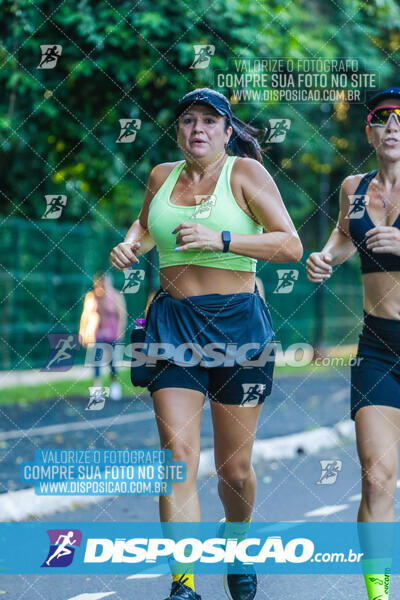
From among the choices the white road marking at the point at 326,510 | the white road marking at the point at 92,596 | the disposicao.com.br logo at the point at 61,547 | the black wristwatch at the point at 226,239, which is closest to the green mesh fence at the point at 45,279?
the white road marking at the point at 326,510

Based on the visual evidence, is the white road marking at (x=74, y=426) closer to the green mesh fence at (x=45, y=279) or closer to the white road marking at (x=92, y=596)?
the green mesh fence at (x=45, y=279)

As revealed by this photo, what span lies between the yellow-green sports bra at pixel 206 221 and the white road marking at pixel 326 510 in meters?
2.74

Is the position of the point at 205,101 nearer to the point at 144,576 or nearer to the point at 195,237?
the point at 195,237

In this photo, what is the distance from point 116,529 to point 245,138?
106 inches

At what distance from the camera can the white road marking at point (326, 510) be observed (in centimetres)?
673

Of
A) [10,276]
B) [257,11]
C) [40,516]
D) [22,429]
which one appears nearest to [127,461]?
[40,516]

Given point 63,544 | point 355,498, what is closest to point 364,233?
point 63,544

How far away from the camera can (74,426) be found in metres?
11.1

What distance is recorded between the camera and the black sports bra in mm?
4211

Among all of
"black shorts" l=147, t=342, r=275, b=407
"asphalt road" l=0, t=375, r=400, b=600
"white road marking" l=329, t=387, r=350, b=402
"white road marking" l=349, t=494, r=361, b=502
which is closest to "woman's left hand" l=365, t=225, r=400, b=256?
"black shorts" l=147, t=342, r=275, b=407

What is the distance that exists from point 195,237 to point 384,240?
71 centimetres

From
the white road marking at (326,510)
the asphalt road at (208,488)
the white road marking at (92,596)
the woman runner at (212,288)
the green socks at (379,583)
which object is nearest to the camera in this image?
the green socks at (379,583)

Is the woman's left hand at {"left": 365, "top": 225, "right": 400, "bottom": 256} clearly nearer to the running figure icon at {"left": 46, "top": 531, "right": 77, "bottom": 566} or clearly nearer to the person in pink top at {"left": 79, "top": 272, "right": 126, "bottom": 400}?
the running figure icon at {"left": 46, "top": 531, "right": 77, "bottom": 566}

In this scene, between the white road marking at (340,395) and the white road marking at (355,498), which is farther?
the white road marking at (340,395)
